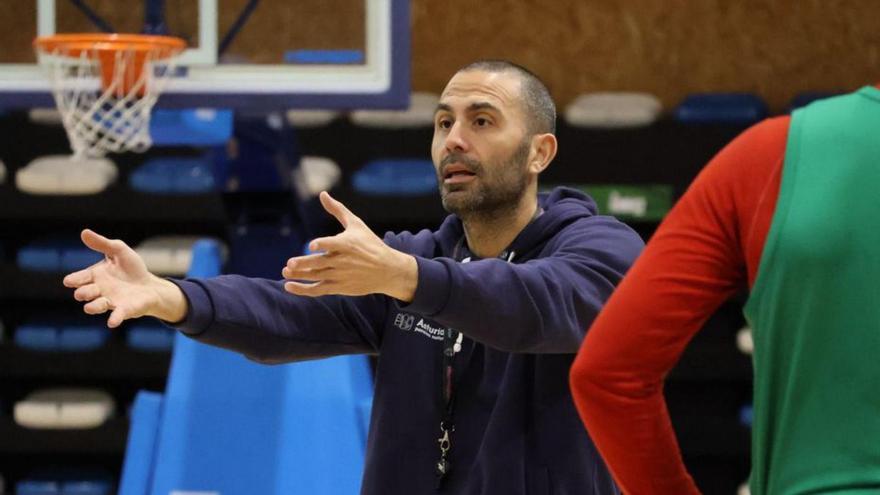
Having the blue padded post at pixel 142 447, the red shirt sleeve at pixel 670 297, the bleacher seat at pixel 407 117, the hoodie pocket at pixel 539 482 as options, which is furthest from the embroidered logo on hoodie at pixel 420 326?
the bleacher seat at pixel 407 117

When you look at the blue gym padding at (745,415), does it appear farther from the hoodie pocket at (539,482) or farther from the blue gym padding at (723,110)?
the hoodie pocket at (539,482)

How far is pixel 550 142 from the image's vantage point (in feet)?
10.00

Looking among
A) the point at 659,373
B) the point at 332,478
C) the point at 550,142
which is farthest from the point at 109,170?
the point at 659,373

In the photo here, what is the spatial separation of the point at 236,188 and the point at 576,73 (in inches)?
121

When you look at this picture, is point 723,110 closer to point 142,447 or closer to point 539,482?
point 142,447

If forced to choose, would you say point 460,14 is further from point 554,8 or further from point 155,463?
point 155,463

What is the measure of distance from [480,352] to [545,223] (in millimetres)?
310

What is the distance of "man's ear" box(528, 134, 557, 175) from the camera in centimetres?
299

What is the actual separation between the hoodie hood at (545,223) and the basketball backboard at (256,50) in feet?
4.53

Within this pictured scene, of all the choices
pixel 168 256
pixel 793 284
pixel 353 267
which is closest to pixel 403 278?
pixel 353 267

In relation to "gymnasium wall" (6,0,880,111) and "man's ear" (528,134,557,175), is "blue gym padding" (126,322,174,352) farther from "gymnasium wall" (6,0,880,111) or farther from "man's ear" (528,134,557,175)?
"man's ear" (528,134,557,175)

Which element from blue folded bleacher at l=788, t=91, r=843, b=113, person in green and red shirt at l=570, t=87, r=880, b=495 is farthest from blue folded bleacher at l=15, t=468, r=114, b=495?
person in green and red shirt at l=570, t=87, r=880, b=495

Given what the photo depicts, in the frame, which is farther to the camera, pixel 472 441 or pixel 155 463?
pixel 155 463

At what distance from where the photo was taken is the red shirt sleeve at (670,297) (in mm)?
1491
